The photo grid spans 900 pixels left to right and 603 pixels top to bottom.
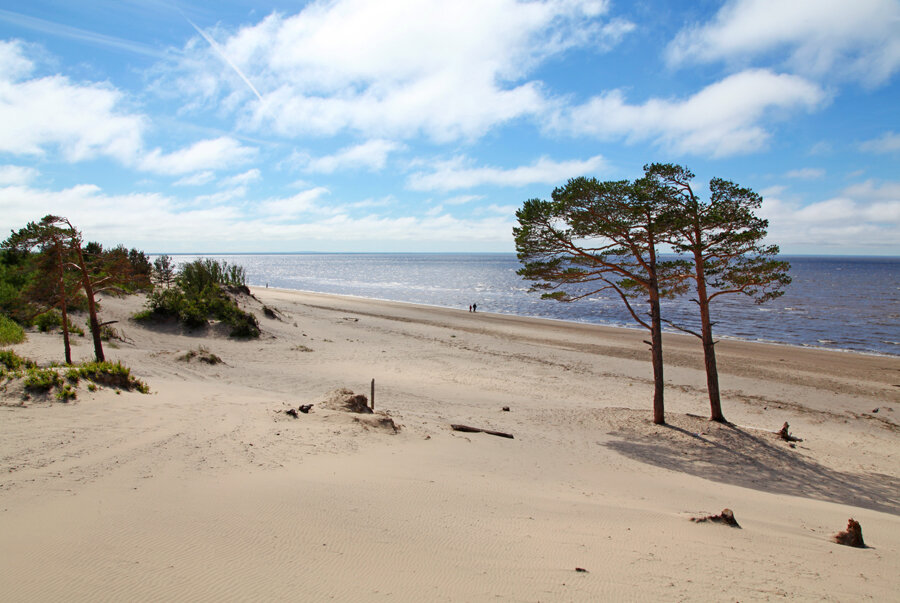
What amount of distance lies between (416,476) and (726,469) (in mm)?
7674

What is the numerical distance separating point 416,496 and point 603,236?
30.5 ft

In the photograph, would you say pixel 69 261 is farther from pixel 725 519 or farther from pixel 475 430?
pixel 725 519

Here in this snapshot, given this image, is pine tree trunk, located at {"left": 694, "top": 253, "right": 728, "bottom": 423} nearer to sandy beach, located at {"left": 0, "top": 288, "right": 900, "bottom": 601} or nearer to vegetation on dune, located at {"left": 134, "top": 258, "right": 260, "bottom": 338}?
sandy beach, located at {"left": 0, "top": 288, "right": 900, "bottom": 601}

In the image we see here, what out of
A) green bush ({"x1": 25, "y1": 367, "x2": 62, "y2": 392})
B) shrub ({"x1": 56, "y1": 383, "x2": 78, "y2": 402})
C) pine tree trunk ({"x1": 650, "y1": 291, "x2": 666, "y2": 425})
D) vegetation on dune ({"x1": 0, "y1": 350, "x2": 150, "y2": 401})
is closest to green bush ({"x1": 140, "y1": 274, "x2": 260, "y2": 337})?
vegetation on dune ({"x1": 0, "y1": 350, "x2": 150, "y2": 401})

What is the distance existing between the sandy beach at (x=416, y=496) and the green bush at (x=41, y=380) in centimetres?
40

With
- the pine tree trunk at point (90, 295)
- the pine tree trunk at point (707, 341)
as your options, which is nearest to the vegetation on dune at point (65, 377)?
the pine tree trunk at point (90, 295)

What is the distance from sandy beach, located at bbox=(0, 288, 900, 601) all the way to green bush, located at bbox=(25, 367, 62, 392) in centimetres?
40

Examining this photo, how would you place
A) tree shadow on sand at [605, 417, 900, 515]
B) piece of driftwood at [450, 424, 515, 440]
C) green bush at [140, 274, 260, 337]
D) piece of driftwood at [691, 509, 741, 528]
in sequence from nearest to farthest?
piece of driftwood at [691, 509, 741, 528]
tree shadow on sand at [605, 417, 900, 515]
piece of driftwood at [450, 424, 515, 440]
green bush at [140, 274, 260, 337]

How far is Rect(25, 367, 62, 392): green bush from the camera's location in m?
7.98

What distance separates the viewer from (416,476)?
6.74 m

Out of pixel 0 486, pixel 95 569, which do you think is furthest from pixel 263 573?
pixel 0 486

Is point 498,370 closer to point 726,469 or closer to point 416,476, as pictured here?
point 726,469

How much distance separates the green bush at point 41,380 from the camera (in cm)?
798

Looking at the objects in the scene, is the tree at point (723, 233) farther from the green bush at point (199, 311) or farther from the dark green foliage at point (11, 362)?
the green bush at point (199, 311)
